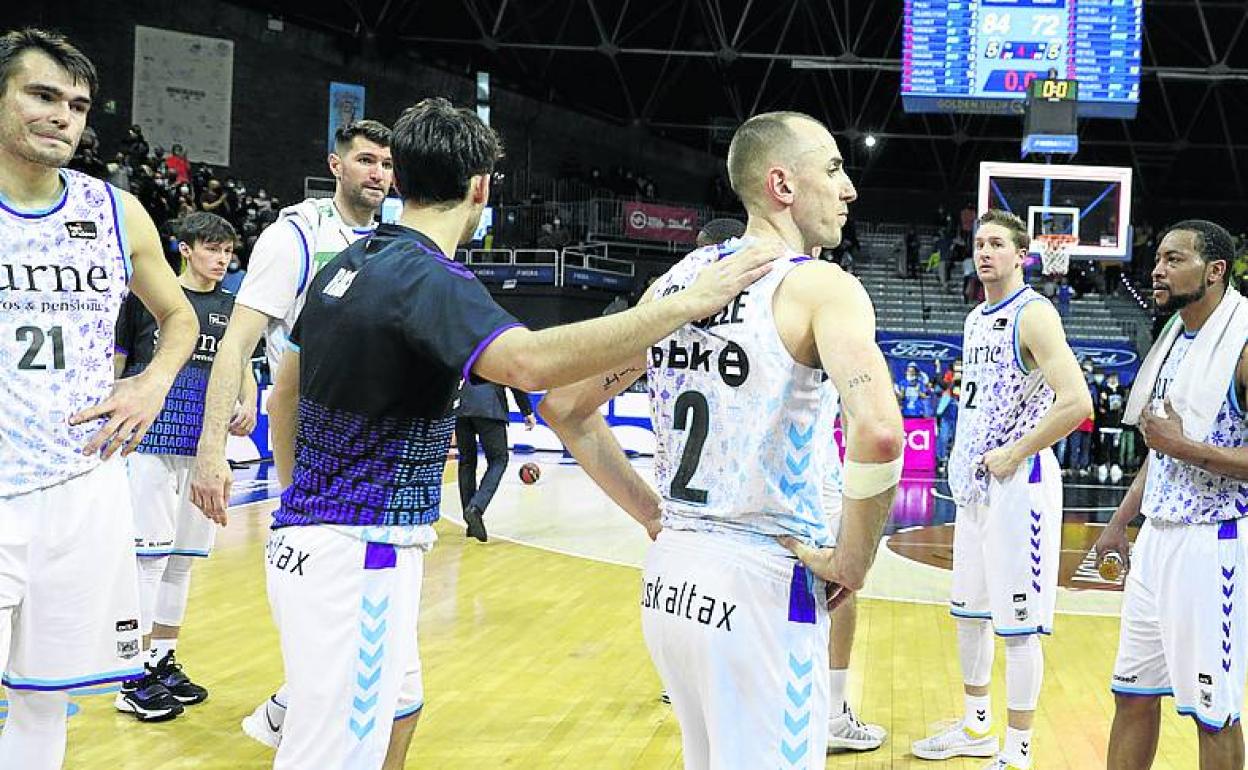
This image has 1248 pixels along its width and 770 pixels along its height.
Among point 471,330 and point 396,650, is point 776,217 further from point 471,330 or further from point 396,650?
point 396,650

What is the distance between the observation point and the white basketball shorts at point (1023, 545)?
491cm

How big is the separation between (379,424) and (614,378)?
60 centimetres

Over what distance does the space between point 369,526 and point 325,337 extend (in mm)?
461

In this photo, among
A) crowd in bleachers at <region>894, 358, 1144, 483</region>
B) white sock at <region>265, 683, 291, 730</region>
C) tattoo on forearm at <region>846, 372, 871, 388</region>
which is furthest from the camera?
crowd in bleachers at <region>894, 358, 1144, 483</region>

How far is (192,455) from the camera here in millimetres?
5684

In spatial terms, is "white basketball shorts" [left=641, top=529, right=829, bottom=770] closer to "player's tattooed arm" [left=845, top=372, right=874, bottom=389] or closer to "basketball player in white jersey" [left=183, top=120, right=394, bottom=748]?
"player's tattooed arm" [left=845, top=372, right=874, bottom=389]

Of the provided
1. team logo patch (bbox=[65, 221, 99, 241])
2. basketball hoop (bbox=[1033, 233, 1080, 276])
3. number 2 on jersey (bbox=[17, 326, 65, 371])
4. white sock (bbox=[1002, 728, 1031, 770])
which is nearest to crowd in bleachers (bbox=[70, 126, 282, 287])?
basketball hoop (bbox=[1033, 233, 1080, 276])

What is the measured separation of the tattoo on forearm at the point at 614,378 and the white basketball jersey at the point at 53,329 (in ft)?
4.88

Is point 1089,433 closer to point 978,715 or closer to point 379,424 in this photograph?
point 978,715

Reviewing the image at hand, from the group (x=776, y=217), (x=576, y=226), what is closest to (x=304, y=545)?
(x=776, y=217)

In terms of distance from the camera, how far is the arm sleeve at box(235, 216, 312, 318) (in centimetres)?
438

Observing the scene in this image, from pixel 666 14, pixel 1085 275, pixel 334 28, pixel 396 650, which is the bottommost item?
pixel 396 650

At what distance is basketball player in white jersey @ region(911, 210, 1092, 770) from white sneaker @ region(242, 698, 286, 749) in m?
2.78

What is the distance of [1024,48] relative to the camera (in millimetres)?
15945
